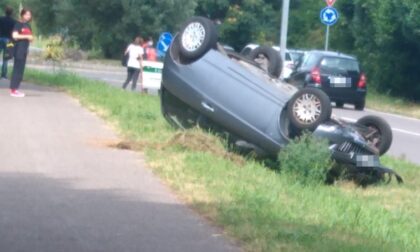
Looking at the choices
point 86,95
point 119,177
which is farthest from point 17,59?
point 119,177

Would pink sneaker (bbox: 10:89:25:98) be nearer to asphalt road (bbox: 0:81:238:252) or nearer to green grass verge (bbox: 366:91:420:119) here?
asphalt road (bbox: 0:81:238:252)

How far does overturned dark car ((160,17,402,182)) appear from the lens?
14789 mm

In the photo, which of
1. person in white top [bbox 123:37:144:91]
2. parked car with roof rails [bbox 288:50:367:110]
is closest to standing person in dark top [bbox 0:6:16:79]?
person in white top [bbox 123:37:144:91]

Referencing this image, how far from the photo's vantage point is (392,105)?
124ft

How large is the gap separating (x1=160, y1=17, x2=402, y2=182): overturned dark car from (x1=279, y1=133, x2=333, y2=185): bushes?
525mm

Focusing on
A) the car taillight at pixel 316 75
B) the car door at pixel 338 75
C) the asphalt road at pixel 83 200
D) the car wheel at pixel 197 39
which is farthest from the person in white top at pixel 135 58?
the car wheel at pixel 197 39

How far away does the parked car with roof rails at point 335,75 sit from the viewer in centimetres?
3284

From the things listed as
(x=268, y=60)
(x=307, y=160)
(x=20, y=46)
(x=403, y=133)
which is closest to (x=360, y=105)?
(x=403, y=133)

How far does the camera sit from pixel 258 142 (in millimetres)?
14914

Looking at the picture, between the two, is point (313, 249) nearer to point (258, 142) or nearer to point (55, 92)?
point (258, 142)

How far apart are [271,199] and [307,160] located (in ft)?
8.89

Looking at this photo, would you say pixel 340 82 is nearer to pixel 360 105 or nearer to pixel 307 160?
pixel 360 105

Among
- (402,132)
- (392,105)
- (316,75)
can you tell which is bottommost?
(392,105)

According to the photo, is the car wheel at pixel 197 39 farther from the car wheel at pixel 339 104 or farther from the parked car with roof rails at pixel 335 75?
the car wheel at pixel 339 104
